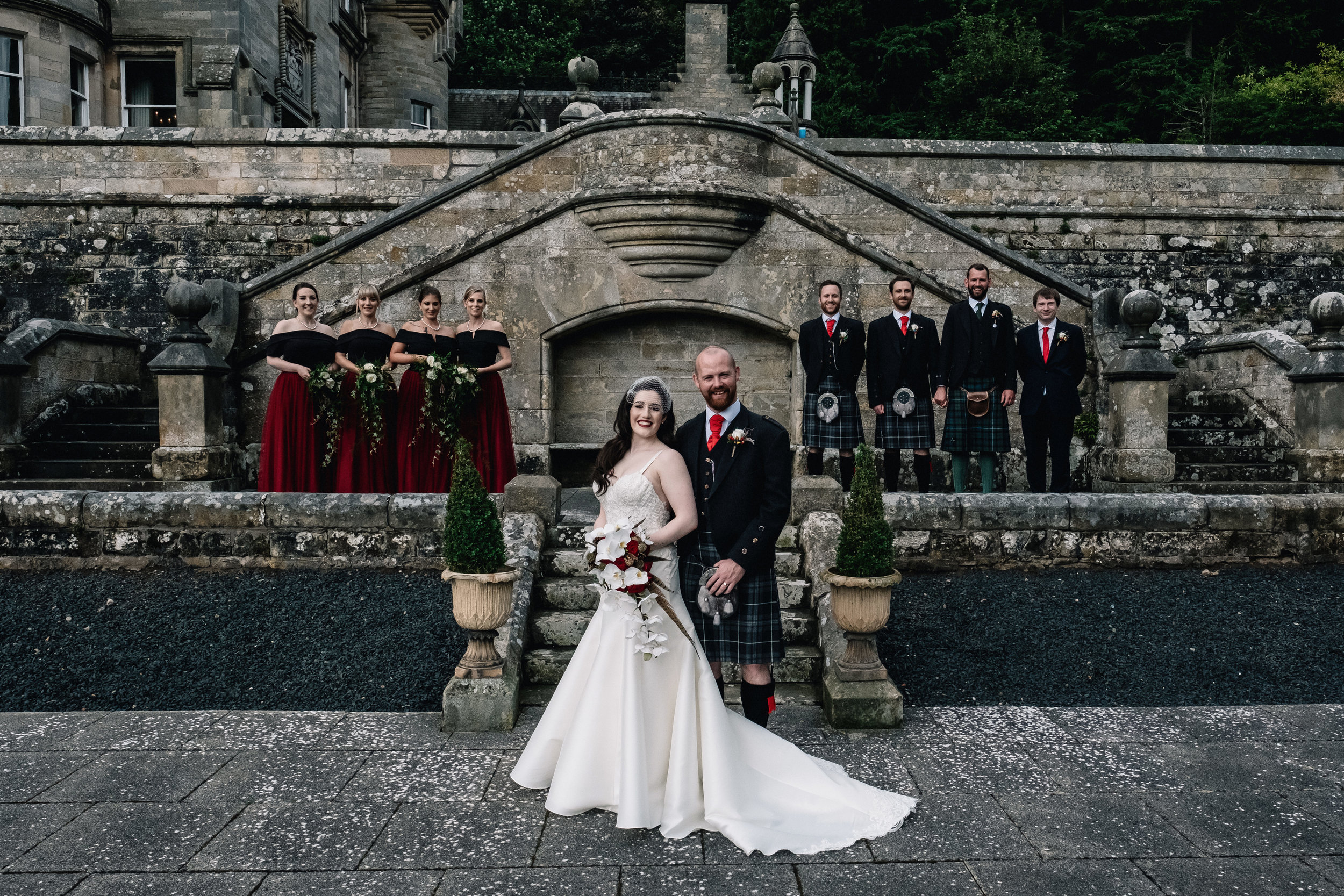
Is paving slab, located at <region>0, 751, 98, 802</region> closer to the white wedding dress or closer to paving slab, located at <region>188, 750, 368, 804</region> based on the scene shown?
paving slab, located at <region>188, 750, 368, 804</region>

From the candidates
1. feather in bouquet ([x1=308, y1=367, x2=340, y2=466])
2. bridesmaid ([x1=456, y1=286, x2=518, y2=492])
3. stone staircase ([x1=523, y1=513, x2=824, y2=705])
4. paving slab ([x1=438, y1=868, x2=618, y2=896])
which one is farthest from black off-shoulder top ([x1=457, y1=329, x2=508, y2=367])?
paving slab ([x1=438, y1=868, x2=618, y2=896])

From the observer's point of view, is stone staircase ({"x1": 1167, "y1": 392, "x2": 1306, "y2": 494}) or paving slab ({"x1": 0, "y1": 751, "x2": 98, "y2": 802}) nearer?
paving slab ({"x1": 0, "y1": 751, "x2": 98, "y2": 802})

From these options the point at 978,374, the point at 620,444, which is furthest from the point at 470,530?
the point at 978,374

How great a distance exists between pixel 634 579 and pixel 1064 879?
1875mm

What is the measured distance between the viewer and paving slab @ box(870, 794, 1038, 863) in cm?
354

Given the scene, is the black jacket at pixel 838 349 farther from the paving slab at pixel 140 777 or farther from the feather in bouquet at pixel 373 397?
the paving slab at pixel 140 777

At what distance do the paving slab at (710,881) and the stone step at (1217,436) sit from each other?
8.95 metres

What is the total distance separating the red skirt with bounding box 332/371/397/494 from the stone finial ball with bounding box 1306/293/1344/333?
9111 millimetres

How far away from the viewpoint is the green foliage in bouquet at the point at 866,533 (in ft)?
15.7

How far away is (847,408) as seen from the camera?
8.28m

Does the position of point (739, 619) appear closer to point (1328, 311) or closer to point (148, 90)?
point (1328, 311)

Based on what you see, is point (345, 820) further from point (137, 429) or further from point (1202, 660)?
point (137, 429)

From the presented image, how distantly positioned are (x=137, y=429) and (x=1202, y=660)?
1033cm

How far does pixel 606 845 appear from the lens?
361 cm
